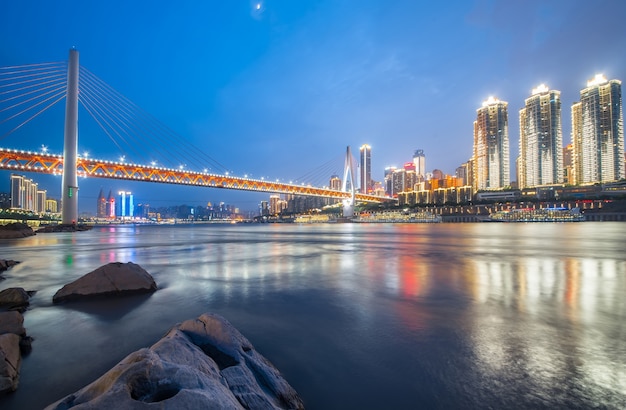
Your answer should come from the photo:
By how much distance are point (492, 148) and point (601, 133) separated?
40189 millimetres

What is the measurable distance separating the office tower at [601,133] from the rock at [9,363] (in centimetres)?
16698

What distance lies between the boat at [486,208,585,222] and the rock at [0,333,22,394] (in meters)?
129

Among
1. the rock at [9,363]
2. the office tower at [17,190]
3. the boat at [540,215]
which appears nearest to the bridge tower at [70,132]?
the rock at [9,363]

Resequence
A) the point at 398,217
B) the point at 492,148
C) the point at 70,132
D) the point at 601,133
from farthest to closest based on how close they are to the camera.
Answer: the point at 492,148
the point at 398,217
the point at 601,133
the point at 70,132

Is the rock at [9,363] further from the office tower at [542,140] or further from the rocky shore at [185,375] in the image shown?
the office tower at [542,140]

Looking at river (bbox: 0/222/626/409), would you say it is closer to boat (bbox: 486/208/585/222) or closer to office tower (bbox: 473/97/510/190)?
boat (bbox: 486/208/585/222)

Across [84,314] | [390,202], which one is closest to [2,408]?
[84,314]

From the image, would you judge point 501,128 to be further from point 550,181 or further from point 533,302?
point 533,302

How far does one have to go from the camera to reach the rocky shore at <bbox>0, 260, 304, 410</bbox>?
1.80 meters

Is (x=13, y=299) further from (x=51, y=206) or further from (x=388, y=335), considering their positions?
(x=51, y=206)

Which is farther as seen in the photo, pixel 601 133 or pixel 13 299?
pixel 601 133

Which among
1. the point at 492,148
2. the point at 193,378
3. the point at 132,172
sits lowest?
the point at 193,378

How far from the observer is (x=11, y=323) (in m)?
4.43

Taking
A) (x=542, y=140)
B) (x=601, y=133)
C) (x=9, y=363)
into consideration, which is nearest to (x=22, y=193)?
(x=9, y=363)
